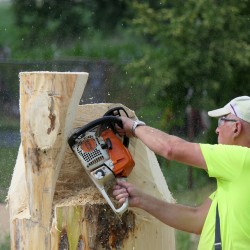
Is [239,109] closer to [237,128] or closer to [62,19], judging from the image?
[237,128]

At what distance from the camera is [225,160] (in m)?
3.43

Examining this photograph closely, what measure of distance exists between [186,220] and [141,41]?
5.87 m

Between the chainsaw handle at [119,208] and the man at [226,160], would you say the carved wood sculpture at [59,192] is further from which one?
the man at [226,160]

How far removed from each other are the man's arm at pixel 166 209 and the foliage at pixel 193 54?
5.04 metres

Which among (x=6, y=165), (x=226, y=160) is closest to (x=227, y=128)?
(x=226, y=160)

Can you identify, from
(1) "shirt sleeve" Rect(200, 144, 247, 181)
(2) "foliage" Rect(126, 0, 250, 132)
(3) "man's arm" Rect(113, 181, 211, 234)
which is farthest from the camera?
(2) "foliage" Rect(126, 0, 250, 132)

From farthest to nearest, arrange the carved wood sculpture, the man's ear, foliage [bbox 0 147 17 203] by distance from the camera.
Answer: foliage [bbox 0 147 17 203], the carved wood sculpture, the man's ear

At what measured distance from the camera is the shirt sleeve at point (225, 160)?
3420 mm

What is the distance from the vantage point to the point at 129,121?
3660 millimetres

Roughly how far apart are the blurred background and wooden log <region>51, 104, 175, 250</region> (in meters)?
3.96

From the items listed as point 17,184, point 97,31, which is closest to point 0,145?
point 97,31

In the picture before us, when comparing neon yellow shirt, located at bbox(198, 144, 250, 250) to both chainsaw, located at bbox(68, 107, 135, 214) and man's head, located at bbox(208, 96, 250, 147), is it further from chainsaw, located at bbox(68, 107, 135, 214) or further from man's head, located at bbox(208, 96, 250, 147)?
chainsaw, located at bbox(68, 107, 135, 214)

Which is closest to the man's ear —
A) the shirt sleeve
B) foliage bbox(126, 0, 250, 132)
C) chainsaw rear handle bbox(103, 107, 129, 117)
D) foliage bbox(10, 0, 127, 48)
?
the shirt sleeve

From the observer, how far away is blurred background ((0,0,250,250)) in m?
8.91
